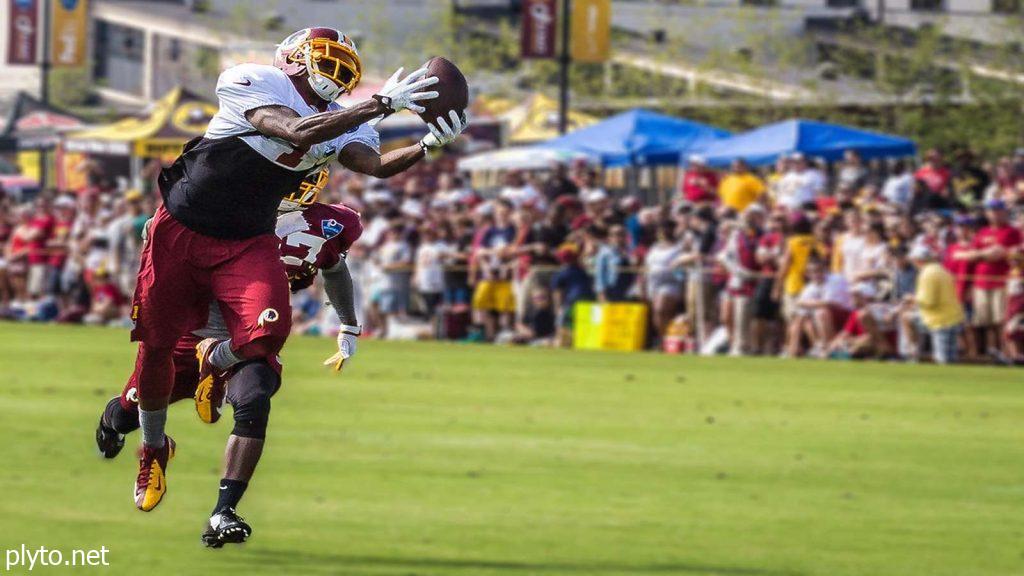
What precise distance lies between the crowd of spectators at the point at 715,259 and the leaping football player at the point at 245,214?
54.8 ft

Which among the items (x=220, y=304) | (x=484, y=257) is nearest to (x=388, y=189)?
(x=484, y=257)

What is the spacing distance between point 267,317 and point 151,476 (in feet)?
3.47

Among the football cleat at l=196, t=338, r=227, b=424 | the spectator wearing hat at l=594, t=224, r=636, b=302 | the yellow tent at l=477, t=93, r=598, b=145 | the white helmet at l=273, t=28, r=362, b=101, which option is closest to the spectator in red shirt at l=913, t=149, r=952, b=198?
the spectator wearing hat at l=594, t=224, r=636, b=302

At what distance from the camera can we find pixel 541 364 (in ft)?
88.7

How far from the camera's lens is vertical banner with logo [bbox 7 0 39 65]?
5309 centimetres

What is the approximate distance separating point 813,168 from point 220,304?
21.7m

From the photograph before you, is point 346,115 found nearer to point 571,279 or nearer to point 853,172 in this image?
point 571,279

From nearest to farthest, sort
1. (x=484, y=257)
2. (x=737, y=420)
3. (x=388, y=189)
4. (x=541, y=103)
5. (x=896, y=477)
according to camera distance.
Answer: (x=896, y=477) → (x=737, y=420) → (x=484, y=257) → (x=388, y=189) → (x=541, y=103)

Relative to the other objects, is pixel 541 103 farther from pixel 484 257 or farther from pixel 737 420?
pixel 737 420

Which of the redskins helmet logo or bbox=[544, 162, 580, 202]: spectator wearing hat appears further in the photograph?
bbox=[544, 162, 580, 202]: spectator wearing hat

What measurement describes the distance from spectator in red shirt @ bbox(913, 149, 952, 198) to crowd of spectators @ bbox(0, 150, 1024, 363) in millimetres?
43

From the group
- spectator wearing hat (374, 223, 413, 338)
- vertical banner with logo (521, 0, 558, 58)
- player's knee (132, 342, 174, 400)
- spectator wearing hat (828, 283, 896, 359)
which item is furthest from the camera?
vertical banner with logo (521, 0, 558, 58)

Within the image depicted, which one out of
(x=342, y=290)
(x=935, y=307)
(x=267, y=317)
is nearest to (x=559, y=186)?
(x=935, y=307)

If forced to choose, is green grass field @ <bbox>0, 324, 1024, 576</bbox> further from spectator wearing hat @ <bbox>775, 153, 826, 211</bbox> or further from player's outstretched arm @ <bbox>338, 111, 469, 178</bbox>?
player's outstretched arm @ <bbox>338, 111, 469, 178</bbox>
